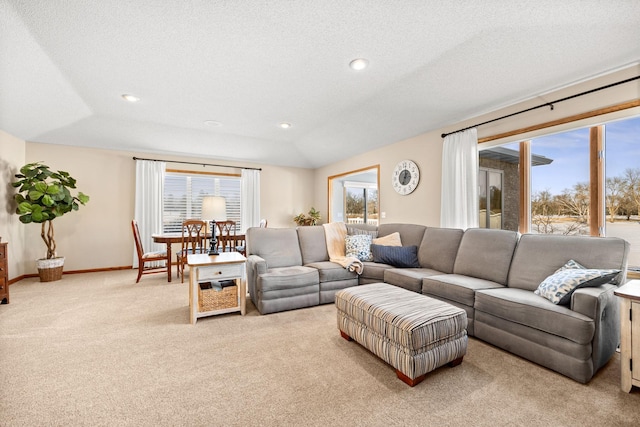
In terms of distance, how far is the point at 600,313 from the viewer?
180 cm

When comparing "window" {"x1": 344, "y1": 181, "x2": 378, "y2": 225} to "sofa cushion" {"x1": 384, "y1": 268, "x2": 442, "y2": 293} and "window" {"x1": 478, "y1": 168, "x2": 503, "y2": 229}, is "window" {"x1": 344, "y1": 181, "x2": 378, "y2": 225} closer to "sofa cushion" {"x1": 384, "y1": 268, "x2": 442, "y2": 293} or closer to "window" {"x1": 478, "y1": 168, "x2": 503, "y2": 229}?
"window" {"x1": 478, "y1": 168, "x2": 503, "y2": 229}

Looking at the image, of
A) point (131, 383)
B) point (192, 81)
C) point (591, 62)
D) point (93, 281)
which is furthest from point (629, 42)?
point (93, 281)

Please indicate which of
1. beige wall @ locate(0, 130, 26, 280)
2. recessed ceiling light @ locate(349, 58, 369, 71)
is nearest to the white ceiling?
recessed ceiling light @ locate(349, 58, 369, 71)

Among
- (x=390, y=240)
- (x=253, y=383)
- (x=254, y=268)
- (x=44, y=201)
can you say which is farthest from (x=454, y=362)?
(x=44, y=201)

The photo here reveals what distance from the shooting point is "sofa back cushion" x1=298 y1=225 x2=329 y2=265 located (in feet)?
12.7

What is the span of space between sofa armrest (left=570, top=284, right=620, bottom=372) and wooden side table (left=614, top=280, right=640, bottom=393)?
0.11 meters

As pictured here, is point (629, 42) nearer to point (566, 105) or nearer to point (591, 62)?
point (591, 62)

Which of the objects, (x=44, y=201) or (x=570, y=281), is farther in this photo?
(x=44, y=201)

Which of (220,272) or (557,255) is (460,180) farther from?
(220,272)

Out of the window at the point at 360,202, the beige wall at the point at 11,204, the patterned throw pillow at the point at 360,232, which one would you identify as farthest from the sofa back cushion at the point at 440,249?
the beige wall at the point at 11,204

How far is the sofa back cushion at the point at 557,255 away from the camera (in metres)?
2.17

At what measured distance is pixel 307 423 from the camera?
1.47m

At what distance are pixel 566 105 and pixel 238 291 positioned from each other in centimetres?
402

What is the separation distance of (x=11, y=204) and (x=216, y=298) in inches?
162
